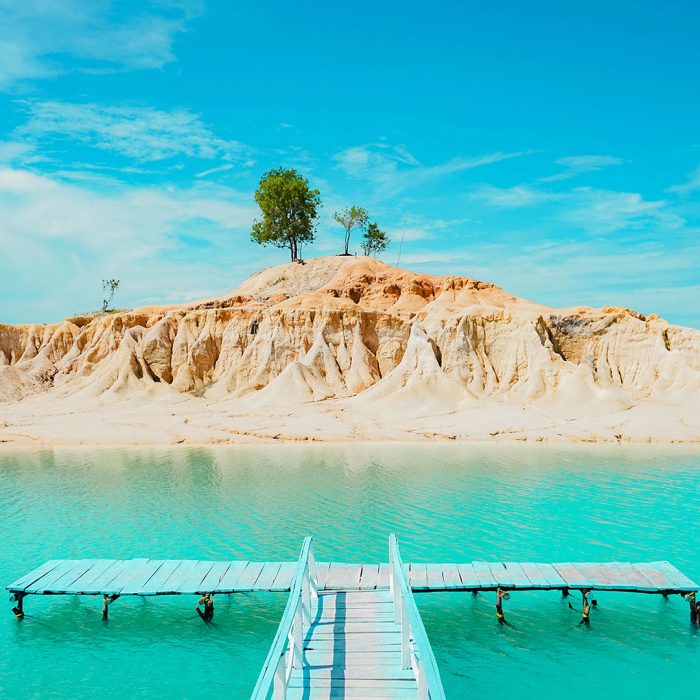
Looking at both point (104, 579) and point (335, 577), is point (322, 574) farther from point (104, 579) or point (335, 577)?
point (104, 579)

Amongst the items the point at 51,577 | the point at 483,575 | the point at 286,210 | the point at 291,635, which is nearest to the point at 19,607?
the point at 51,577

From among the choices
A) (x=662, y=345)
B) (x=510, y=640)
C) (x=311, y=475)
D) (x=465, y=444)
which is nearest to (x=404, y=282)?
(x=662, y=345)

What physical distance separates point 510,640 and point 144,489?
55.7 feet

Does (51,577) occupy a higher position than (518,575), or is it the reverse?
(518,575)

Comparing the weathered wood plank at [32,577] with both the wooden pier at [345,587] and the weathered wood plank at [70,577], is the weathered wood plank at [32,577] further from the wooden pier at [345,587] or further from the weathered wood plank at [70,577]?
the weathered wood plank at [70,577]

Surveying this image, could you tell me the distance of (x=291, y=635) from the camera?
368 inches

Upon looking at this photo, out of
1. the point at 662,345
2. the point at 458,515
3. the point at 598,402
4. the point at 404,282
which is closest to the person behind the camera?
the point at 458,515

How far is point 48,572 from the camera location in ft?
46.2

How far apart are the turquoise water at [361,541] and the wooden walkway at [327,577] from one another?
28.0 inches

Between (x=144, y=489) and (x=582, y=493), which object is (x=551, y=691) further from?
(x=144, y=489)

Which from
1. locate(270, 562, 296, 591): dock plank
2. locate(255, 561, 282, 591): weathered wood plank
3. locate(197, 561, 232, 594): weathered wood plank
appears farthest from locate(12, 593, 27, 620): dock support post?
locate(270, 562, 296, 591): dock plank

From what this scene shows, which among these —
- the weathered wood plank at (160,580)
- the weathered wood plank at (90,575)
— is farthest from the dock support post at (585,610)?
→ the weathered wood plank at (90,575)

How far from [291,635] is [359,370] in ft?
143

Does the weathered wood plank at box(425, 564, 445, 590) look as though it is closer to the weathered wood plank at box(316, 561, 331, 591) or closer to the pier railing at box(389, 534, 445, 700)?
the pier railing at box(389, 534, 445, 700)
